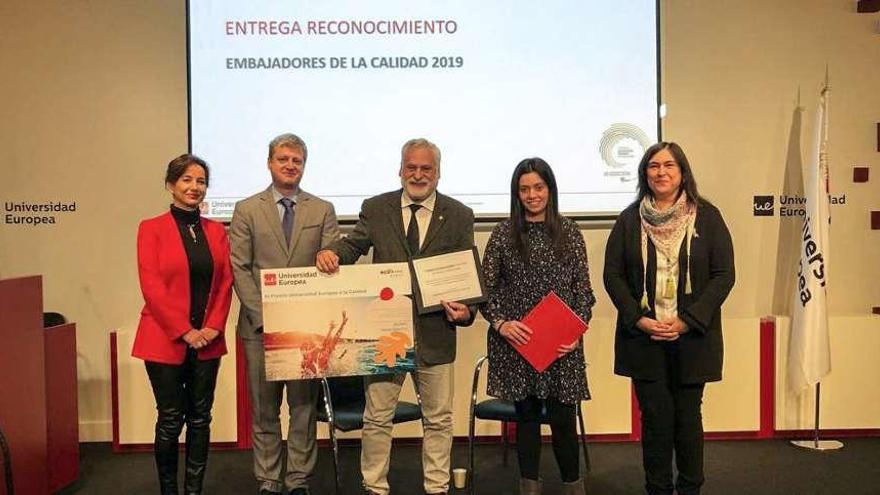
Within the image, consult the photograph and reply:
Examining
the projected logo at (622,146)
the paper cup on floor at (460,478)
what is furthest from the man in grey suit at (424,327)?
the projected logo at (622,146)

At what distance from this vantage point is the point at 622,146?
14.8 feet

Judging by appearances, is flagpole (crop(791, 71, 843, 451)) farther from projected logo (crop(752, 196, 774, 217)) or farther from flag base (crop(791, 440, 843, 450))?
projected logo (crop(752, 196, 774, 217))

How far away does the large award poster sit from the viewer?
297 cm

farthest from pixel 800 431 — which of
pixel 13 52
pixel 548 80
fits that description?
pixel 13 52

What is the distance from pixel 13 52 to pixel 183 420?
9.54ft

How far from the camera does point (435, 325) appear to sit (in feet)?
9.96

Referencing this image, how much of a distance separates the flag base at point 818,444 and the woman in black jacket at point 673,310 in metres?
1.83

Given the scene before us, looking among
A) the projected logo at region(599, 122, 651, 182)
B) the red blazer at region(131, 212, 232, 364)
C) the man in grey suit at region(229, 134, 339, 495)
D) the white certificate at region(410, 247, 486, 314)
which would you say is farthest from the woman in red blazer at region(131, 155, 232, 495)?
the projected logo at region(599, 122, 651, 182)

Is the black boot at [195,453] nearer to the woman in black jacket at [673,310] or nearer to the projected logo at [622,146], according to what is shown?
the woman in black jacket at [673,310]

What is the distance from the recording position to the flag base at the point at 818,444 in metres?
4.29

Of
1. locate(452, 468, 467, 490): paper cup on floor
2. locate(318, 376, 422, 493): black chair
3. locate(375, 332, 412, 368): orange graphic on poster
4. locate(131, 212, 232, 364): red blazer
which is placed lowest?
locate(452, 468, 467, 490): paper cup on floor

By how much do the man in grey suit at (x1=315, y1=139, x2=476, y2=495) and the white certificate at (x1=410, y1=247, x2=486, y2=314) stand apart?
6cm

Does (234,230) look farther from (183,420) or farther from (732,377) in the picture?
(732,377)

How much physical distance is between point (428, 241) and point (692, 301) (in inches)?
44.3
